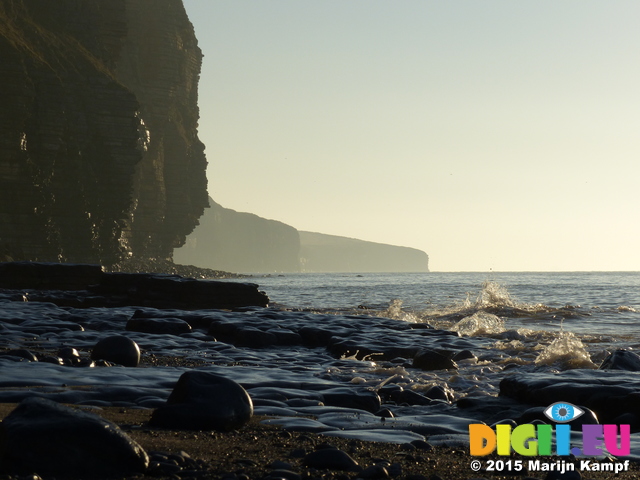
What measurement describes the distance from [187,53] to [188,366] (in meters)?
81.9

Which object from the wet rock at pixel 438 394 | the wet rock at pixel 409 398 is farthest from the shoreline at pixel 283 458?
the wet rock at pixel 438 394

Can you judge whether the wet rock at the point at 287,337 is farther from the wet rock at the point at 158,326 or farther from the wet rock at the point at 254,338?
the wet rock at the point at 158,326

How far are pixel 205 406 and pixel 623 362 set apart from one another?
5076 mm

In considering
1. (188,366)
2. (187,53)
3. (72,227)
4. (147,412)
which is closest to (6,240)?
(72,227)

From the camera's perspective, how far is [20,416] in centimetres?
287

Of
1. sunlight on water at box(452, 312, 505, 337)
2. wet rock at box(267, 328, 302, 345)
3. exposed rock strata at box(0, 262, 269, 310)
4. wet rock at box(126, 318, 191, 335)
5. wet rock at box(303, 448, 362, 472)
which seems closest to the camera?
wet rock at box(303, 448, 362, 472)

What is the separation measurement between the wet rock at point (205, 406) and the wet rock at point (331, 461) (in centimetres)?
91

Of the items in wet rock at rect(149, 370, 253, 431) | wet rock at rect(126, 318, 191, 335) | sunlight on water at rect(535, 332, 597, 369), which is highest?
wet rock at rect(149, 370, 253, 431)

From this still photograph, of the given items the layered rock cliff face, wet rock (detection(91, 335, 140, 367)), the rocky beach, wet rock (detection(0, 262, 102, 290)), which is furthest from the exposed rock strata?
the layered rock cliff face

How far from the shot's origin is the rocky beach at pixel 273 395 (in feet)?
9.62

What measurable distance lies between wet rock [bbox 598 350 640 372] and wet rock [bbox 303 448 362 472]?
16.5ft

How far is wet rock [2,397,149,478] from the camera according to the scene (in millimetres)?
2697

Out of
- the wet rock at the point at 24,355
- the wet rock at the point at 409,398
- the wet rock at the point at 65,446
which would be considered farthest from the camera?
the wet rock at the point at 24,355

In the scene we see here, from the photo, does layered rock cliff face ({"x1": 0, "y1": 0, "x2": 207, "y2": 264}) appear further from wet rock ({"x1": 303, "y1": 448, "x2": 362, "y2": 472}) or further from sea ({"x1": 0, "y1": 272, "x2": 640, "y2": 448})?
wet rock ({"x1": 303, "y1": 448, "x2": 362, "y2": 472})
